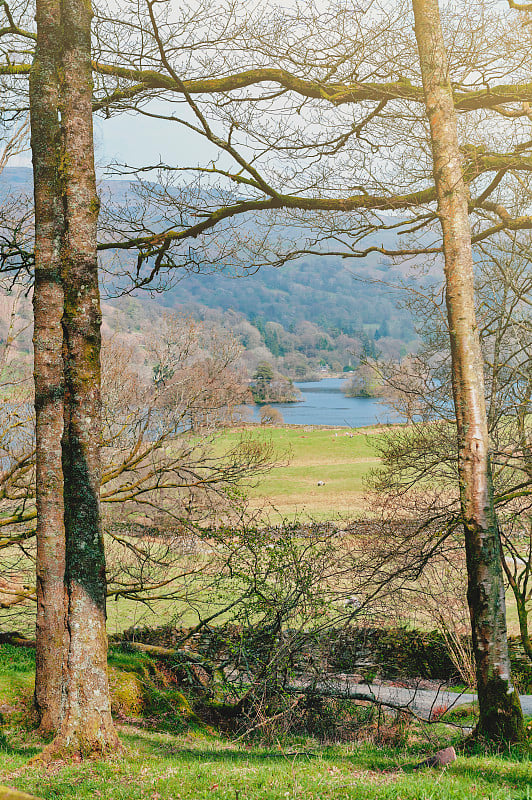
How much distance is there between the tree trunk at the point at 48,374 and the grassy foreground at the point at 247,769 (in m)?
0.78

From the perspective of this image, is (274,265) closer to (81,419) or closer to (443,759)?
(81,419)

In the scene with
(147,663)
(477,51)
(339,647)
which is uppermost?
(477,51)

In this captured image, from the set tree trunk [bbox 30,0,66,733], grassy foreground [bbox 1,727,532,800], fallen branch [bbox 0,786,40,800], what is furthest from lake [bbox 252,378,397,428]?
fallen branch [bbox 0,786,40,800]

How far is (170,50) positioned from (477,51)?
3.08 metres

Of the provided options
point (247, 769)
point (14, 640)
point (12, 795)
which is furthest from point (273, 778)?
point (14, 640)

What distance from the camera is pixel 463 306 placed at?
4957 millimetres

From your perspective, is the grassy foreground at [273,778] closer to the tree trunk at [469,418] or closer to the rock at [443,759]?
the rock at [443,759]

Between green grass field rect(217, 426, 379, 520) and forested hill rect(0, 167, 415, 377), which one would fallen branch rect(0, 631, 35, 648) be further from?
forested hill rect(0, 167, 415, 377)

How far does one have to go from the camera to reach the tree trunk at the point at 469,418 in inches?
175

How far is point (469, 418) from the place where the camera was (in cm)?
482

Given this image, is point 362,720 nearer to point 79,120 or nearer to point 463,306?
point 463,306

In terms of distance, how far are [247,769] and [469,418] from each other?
3193 mm

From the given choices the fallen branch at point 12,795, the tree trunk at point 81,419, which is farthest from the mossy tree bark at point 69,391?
the fallen branch at point 12,795

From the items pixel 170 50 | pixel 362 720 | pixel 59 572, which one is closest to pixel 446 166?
pixel 170 50
